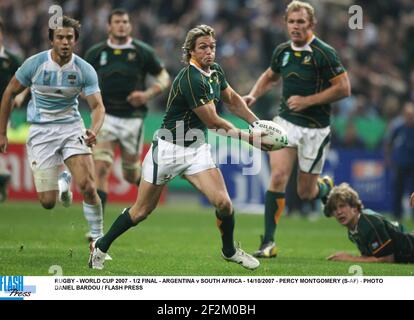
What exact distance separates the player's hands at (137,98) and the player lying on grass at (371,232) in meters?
3.08

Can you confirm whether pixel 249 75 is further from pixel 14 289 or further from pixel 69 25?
pixel 14 289

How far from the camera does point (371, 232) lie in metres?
10.4

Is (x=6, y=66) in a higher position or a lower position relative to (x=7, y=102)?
lower

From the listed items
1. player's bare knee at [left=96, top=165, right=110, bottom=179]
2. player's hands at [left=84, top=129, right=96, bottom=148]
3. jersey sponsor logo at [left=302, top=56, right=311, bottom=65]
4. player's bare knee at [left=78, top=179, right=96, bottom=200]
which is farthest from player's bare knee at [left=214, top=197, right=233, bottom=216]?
player's bare knee at [left=96, top=165, right=110, bottom=179]

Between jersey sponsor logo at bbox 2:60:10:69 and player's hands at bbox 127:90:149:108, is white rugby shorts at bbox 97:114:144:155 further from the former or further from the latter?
jersey sponsor logo at bbox 2:60:10:69

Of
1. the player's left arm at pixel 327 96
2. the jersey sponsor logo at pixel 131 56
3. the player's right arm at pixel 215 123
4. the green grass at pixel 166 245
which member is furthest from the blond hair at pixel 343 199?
the jersey sponsor logo at pixel 131 56

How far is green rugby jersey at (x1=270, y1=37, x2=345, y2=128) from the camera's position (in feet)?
36.7

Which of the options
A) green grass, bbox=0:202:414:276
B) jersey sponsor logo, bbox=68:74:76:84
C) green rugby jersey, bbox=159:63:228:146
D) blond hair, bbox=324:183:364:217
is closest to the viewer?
green rugby jersey, bbox=159:63:228:146

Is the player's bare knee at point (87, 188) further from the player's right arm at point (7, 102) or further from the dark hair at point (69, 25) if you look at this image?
the dark hair at point (69, 25)

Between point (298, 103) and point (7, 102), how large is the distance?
3.27 metres

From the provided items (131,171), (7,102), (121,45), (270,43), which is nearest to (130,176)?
(131,171)

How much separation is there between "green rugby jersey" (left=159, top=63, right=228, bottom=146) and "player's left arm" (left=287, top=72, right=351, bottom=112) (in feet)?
6.24

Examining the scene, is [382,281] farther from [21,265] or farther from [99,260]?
[21,265]

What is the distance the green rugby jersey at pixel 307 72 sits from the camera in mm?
Result: 11188
